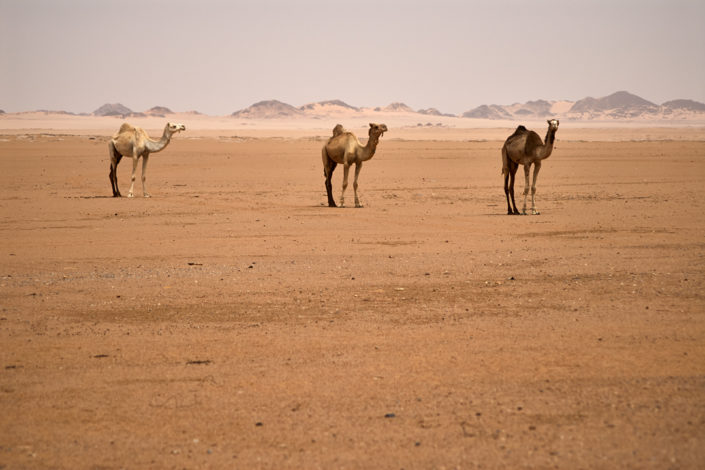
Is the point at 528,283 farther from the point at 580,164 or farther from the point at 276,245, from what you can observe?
the point at 580,164

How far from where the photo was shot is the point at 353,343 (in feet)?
24.7

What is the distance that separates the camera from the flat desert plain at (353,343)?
527 centimetres

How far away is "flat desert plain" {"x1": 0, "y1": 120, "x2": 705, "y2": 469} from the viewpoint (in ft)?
17.3

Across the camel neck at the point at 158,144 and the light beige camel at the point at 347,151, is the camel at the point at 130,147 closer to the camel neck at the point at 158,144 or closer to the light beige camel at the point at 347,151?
the camel neck at the point at 158,144

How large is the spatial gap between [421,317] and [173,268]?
14.2 ft

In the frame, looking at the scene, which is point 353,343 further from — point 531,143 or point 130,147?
point 130,147

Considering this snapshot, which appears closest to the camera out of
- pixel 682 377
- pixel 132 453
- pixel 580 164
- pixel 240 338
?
pixel 132 453

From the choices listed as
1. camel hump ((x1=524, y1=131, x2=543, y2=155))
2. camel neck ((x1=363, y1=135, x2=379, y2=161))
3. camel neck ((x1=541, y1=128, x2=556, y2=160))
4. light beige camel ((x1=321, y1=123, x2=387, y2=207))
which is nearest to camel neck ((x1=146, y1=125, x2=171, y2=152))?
light beige camel ((x1=321, y1=123, x2=387, y2=207))

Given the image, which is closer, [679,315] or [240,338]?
[240,338]

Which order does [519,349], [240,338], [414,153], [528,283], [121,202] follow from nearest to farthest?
[519,349], [240,338], [528,283], [121,202], [414,153]

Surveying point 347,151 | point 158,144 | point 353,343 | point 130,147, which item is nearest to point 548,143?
point 347,151

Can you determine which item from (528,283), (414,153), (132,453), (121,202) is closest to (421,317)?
(528,283)

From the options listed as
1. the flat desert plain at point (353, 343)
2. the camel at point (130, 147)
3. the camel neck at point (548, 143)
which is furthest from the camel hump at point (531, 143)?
the camel at point (130, 147)

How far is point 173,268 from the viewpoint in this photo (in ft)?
→ 37.7
